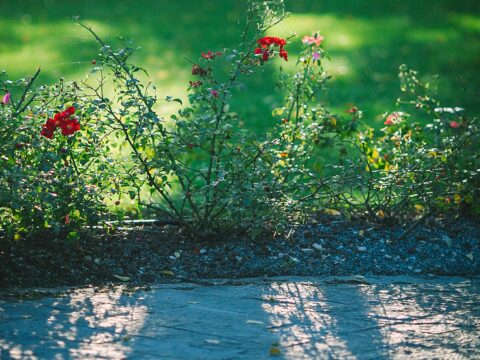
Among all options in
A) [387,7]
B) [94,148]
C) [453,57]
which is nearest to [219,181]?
[94,148]

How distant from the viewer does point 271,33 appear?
12102 mm

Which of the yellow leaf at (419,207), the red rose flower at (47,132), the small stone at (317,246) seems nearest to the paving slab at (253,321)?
the small stone at (317,246)

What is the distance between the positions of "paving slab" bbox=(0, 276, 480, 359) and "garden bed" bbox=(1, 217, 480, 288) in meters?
0.17

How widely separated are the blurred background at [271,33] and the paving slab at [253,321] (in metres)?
3.56

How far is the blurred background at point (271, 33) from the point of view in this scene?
905cm

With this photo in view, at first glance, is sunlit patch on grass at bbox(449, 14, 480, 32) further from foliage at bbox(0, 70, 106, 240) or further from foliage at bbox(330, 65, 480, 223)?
foliage at bbox(0, 70, 106, 240)

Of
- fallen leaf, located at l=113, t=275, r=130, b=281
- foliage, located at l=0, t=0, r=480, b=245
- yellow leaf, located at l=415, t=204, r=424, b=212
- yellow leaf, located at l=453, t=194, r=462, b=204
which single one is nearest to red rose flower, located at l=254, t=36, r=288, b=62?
foliage, located at l=0, t=0, r=480, b=245

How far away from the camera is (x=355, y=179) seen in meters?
4.80

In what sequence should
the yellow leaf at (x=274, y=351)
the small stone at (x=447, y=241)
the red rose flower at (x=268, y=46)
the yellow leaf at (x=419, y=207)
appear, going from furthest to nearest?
the yellow leaf at (x=419, y=207), the small stone at (x=447, y=241), the red rose flower at (x=268, y=46), the yellow leaf at (x=274, y=351)

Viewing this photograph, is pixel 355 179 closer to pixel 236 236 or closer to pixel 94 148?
pixel 236 236

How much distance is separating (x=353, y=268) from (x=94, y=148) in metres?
1.73

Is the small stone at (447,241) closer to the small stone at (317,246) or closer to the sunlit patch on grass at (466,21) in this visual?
the small stone at (317,246)

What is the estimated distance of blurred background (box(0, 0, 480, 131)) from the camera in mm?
9055

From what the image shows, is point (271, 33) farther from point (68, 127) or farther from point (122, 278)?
point (122, 278)
